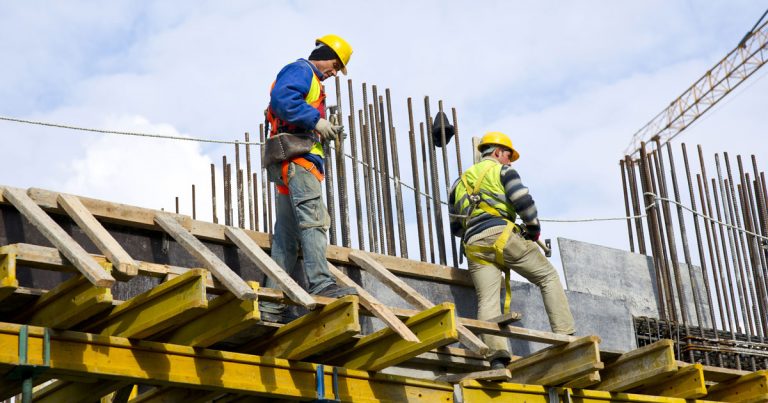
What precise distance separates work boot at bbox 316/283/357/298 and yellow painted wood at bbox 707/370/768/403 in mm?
4073

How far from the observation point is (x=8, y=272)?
21.7 feet

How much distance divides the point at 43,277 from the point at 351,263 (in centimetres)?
266

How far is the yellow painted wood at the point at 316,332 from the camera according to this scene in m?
7.46

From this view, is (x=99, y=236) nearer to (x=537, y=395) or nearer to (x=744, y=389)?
(x=537, y=395)

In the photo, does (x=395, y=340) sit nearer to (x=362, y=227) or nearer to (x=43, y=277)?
(x=43, y=277)

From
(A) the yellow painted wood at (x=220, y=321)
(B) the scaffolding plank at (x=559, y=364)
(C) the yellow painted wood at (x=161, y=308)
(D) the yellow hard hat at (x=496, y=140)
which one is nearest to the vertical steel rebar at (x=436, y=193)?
(D) the yellow hard hat at (x=496, y=140)

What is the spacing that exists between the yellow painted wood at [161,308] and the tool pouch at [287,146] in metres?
1.76

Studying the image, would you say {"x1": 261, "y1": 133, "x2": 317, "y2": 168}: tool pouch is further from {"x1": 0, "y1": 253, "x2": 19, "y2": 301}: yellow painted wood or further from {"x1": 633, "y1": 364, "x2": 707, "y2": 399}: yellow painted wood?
{"x1": 633, "y1": 364, "x2": 707, "y2": 399}: yellow painted wood

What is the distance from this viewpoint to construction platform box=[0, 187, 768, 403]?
6.95 meters

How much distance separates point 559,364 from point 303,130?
257 centimetres

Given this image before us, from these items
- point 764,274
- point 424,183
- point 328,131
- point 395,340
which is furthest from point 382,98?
point 764,274

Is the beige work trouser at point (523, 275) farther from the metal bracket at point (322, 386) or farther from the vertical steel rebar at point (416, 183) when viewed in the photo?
the metal bracket at point (322, 386)

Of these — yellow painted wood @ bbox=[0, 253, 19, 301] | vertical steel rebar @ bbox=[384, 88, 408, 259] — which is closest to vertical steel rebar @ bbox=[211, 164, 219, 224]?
vertical steel rebar @ bbox=[384, 88, 408, 259]

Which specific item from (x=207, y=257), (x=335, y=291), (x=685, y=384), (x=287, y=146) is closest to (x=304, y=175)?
(x=287, y=146)
